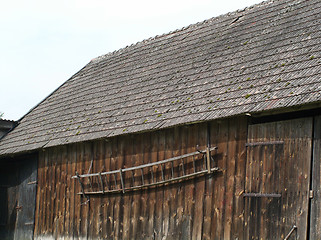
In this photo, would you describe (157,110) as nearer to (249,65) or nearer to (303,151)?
(249,65)

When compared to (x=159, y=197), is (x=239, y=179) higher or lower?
higher

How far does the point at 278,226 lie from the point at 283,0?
625cm

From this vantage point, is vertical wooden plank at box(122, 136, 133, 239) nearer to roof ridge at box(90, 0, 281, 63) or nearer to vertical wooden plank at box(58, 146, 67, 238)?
vertical wooden plank at box(58, 146, 67, 238)

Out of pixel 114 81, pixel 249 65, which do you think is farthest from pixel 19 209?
pixel 249 65

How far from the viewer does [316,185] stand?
7910mm

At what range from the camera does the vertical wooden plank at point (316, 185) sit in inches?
306

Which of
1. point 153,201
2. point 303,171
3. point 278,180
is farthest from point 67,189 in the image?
point 303,171

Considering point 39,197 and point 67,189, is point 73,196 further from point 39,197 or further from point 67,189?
point 39,197

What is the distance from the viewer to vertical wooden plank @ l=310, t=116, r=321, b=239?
777cm

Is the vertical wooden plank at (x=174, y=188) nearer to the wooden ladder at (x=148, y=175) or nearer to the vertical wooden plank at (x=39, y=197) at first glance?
the wooden ladder at (x=148, y=175)

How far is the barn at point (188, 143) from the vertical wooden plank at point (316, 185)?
1 centimetres

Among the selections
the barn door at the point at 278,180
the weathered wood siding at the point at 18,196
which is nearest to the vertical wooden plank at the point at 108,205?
the weathered wood siding at the point at 18,196

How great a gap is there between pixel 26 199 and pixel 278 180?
7.84 meters

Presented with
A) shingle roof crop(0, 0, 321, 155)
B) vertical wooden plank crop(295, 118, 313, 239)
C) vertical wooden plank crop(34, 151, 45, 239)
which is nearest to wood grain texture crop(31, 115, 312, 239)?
vertical wooden plank crop(295, 118, 313, 239)
